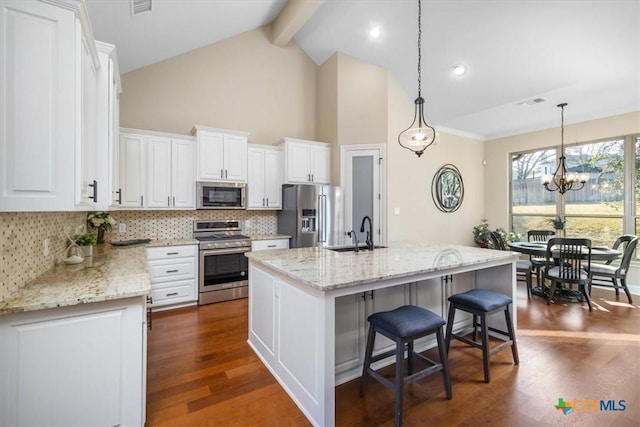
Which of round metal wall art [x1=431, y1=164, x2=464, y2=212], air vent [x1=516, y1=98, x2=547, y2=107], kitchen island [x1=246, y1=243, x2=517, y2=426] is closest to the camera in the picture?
kitchen island [x1=246, y1=243, x2=517, y2=426]

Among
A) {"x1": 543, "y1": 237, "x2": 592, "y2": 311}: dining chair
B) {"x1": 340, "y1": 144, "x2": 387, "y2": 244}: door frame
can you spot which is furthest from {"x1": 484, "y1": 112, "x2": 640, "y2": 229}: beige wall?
{"x1": 340, "y1": 144, "x2": 387, "y2": 244}: door frame

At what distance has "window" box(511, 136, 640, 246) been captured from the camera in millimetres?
4840

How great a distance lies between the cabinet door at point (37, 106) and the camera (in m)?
1.28

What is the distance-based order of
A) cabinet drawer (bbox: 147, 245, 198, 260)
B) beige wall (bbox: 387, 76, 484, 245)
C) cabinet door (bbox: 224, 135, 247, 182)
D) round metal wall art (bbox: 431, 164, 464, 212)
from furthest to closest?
round metal wall art (bbox: 431, 164, 464, 212), beige wall (bbox: 387, 76, 484, 245), cabinet door (bbox: 224, 135, 247, 182), cabinet drawer (bbox: 147, 245, 198, 260)

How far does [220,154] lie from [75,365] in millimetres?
3099

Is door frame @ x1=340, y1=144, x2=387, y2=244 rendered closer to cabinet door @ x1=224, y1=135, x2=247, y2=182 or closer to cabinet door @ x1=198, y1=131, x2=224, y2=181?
cabinet door @ x1=224, y1=135, x2=247, y2=182

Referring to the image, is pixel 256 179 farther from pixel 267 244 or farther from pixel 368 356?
pixel 368 356

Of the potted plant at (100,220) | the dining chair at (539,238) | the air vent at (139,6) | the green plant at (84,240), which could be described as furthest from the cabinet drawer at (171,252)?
the dining chair at (539,238)

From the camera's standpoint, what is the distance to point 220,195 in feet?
13.7

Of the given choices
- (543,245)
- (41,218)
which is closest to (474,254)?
(543,245)

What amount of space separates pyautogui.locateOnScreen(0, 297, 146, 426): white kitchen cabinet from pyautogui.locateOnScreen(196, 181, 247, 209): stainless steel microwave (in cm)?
261

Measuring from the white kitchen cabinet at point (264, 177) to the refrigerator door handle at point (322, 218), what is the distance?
71cm

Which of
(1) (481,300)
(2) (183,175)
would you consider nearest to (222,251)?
(2) (183,175)

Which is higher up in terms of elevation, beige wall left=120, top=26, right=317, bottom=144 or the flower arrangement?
beige wall left=120, top=26, right=317, bottom=144
